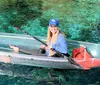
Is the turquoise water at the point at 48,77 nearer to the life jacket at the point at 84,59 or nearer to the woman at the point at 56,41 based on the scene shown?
the life jacket at the point at 84,59

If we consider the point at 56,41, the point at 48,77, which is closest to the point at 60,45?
the point at 56,41

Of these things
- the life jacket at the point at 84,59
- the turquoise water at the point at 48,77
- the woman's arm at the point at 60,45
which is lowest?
the turquoise water at the point at 48,77

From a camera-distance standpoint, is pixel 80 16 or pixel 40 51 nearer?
pixel 40 51

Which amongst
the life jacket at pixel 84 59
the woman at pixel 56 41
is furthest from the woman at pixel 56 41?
the life jacket at pixel 84 59

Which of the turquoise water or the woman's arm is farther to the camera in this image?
the turquoise water

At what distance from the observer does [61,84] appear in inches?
388

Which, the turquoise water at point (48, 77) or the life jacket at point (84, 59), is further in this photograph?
the turquoise water at point (48, 77)

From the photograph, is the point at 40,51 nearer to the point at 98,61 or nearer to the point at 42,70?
the point at 42,70

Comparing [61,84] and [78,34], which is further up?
[78,34]

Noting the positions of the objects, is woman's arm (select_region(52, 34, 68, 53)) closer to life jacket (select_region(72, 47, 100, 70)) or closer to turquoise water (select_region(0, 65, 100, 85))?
life jacket (select_region(72, 47, 100, 70))

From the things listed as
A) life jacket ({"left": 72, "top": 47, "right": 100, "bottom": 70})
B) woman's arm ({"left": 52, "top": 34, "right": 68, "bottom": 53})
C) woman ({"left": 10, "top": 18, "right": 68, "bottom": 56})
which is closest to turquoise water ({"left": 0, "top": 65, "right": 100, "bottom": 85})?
life jacket ({"left": 72, "top": 47, "right": 100, "bottom": 70})

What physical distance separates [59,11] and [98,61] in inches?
239

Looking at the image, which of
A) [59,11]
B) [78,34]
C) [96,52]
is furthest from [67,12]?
[96,52]

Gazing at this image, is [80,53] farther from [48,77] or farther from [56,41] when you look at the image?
[48,77]
